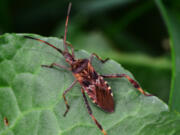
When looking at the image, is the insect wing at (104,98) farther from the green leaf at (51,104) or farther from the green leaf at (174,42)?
the green leaf at (174,42)

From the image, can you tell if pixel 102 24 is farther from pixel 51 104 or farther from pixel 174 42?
pixel 51 104

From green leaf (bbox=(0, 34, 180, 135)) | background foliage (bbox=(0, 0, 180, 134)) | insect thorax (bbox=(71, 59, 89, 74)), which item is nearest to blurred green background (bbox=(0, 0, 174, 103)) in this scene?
background foliage (bbox=(0, 0, 180, 134))

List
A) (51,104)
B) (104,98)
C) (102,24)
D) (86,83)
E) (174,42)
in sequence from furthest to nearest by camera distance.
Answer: (102,24) → (174,42) → (86,83) → (104,98) → (51,104)

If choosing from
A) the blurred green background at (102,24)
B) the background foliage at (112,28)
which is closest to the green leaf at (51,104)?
the background foliage at (112,28)

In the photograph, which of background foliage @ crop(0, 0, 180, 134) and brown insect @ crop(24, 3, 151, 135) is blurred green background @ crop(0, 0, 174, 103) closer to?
background foliage @ crop(0, 0, 180, 134)

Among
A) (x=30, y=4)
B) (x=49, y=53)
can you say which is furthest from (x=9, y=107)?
(x=30, y=4)

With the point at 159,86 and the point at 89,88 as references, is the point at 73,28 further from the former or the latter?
the point at 89,88

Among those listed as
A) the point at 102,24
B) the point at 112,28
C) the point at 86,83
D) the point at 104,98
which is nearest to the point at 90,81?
the point at 86,83
